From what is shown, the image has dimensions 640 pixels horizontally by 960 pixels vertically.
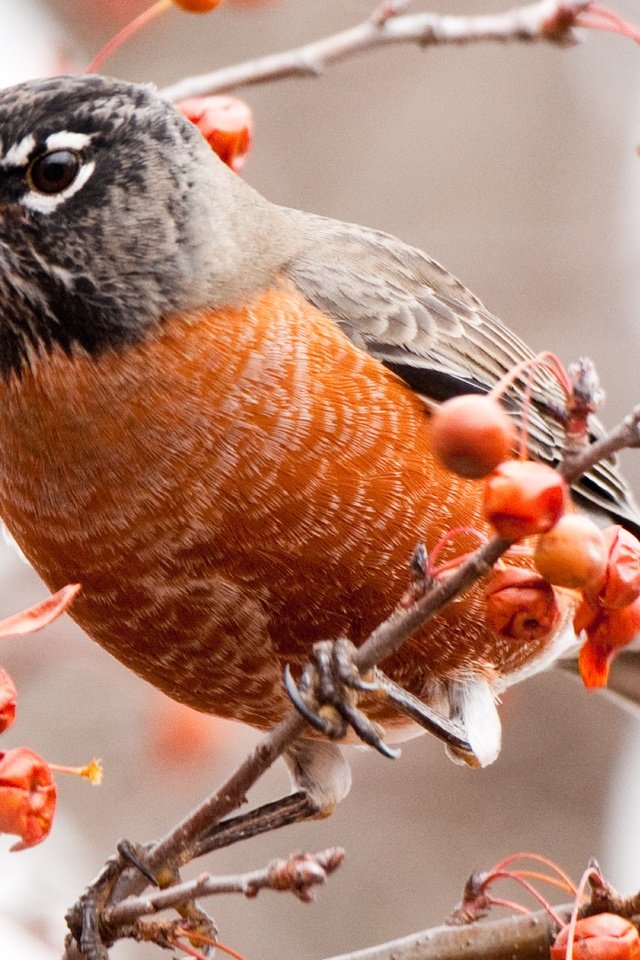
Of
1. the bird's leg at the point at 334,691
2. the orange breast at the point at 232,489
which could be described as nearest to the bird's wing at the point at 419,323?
the orange breast at the point at 232,489

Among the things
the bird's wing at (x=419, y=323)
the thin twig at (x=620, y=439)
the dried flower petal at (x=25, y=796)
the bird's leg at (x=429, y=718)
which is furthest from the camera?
the bird's wing at (x=419, y=323)

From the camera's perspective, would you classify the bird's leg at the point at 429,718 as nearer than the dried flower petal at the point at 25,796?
No

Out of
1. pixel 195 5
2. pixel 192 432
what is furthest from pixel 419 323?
pixel 195 5

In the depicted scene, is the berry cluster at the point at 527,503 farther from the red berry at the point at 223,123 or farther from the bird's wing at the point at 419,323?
the red berry at the point at 223,123

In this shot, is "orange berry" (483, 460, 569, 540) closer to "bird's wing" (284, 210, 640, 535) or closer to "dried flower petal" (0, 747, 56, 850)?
"dried flower petal" (0, 747, 56, 850)

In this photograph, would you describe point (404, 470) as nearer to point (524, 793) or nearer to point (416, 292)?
point (416, 292)
